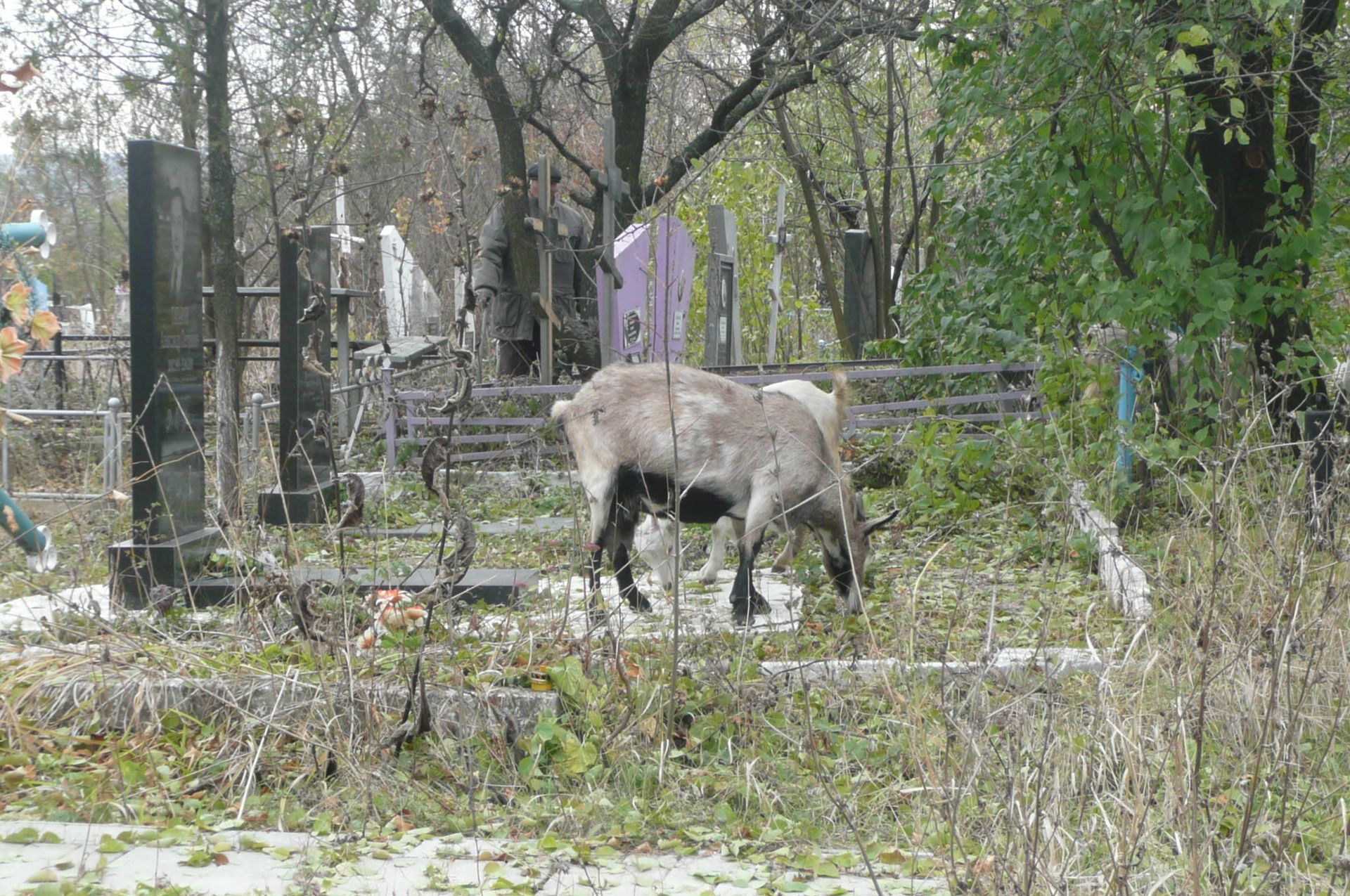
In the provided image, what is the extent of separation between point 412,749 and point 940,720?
70.8 inches

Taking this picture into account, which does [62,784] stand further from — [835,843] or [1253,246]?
[1253,246]


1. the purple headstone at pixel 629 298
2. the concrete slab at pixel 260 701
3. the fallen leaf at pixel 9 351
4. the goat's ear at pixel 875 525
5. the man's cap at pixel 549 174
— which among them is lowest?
the concrete slab at pixel 260 701

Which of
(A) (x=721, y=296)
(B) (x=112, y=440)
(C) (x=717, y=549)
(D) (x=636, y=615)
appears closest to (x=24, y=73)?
(D) (x=636, y=615)

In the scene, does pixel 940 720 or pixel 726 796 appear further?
pixel 940 720

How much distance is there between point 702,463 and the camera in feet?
21.7

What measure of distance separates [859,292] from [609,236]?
6062 mm

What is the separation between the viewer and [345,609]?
4.83 metres

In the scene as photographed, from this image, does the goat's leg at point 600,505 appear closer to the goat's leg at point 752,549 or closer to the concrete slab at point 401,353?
the goat's leg at point 752,549

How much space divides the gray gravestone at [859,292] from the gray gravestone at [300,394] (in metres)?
8.82

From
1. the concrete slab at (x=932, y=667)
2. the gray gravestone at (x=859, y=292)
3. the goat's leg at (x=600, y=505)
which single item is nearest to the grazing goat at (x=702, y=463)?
the goat's leg at (x=600, y=505)

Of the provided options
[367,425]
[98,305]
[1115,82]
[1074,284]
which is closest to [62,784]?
[1115,82]

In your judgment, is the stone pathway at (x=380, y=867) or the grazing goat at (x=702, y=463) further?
the grazing goat at (x=702, y=463)

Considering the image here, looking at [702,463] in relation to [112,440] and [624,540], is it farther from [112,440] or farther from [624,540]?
[112,440]

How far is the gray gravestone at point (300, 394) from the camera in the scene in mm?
7945
